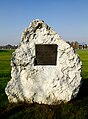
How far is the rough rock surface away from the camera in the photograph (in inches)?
429

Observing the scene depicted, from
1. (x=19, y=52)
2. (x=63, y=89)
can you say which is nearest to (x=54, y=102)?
(x=63, y=89)

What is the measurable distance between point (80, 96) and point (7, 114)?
3.09 m

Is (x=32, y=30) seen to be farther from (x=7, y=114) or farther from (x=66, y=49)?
(x=7, y=114)

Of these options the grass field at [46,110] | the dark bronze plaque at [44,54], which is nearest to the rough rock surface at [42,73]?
the dark bronze plaque at [44,54]

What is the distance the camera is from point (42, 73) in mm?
11141

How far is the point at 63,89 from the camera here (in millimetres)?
10844

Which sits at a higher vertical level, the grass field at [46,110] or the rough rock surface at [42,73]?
the rough rock surface at [42,73]

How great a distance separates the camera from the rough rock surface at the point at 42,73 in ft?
35.8

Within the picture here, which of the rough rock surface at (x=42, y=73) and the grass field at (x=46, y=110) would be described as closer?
the grass field at (x=46, y=110)

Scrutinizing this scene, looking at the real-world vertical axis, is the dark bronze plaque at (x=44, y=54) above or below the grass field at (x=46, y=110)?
above

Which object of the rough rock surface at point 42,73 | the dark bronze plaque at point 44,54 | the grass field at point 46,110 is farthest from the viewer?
the dark bronze plaque at point 44,54

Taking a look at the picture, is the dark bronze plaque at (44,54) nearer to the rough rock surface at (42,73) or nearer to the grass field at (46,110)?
the rough rock surface at (42,73)

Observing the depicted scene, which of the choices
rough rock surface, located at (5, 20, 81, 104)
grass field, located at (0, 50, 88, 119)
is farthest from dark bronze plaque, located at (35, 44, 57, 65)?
grass field, located at (0, 50, 88, 119)

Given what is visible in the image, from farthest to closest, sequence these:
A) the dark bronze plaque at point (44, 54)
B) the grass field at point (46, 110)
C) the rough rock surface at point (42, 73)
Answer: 1. the dark bronze plaque at point (44, 54)
2. the rough rock surface at point (42, 73)
3. the grass field at point (46, 110)
